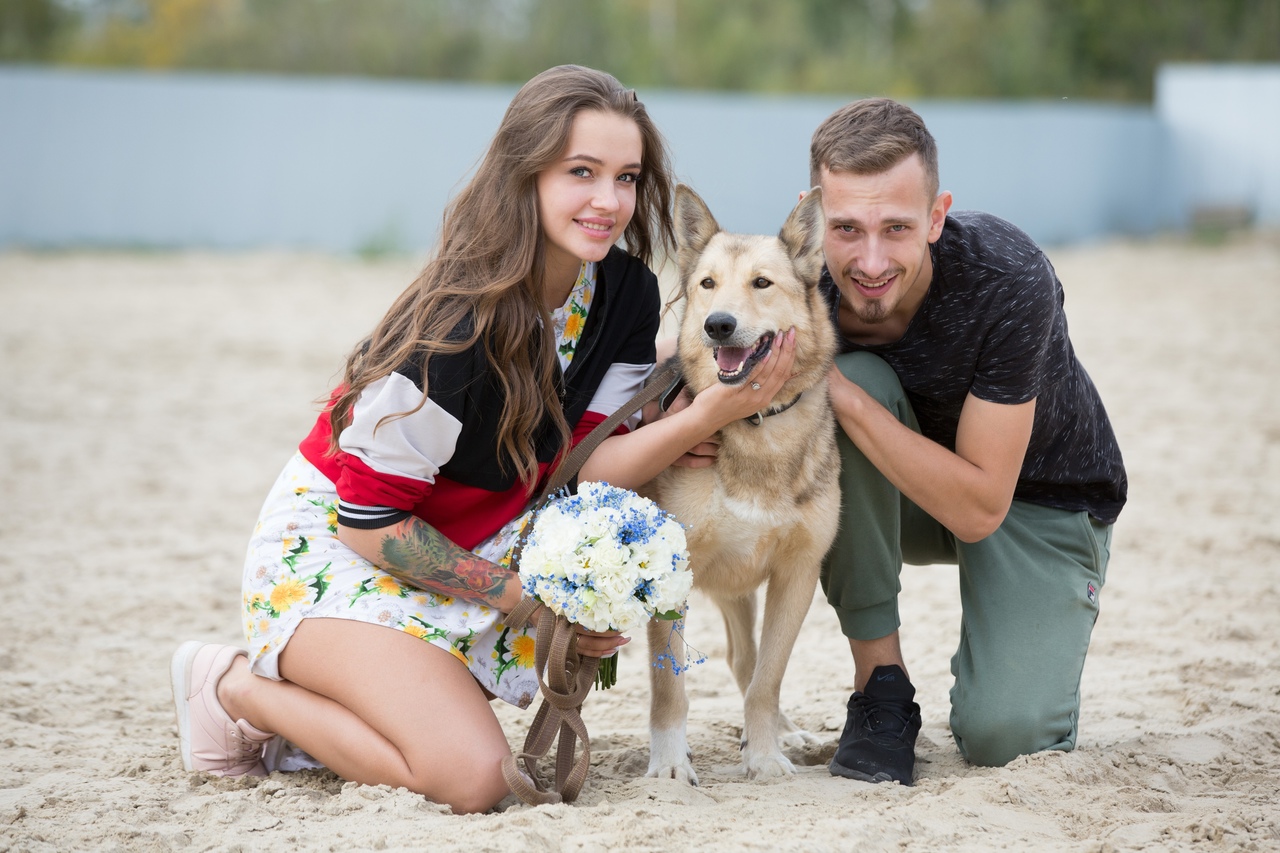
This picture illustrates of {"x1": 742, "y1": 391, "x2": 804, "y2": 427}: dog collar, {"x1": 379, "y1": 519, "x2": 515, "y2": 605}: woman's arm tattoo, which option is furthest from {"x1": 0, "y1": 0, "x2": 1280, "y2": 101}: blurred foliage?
{"x1": 379, "y1": 519, "x2": 515, "y2": 605}: woman's arm tattoo

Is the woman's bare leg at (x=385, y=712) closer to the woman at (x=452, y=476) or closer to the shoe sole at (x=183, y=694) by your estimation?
Answer: the woman at (x=452, y=476)

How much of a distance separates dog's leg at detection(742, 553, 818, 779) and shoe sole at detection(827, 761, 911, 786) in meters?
0.11

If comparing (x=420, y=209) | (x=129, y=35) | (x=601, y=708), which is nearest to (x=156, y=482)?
(x=601, y=708)

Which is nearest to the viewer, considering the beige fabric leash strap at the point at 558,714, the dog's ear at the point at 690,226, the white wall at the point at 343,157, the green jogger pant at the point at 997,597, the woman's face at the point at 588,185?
the beige fabric leash strap at the point at 558,714

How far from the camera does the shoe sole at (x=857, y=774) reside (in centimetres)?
295

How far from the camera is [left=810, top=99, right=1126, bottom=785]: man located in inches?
120

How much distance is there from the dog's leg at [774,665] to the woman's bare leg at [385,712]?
0.71 meters

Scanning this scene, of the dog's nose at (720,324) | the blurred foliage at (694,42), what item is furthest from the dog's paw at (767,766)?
the blurred foliage at (694,42)

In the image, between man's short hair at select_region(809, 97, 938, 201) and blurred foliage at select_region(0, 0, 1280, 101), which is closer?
man's short hair at select_region(809, 97, 938, 201)

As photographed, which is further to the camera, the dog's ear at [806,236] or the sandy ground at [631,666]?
the dog's ear at [806,236]

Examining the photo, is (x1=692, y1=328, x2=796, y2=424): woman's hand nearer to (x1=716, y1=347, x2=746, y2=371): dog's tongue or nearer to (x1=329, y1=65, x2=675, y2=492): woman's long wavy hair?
(x1=716, y1=347, x2=746, y2=371): dog's tongue

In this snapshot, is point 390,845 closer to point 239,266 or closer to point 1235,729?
point 1235,729

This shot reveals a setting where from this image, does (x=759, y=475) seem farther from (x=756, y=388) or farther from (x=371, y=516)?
(x=371, y=516)

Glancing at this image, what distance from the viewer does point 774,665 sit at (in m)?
3.13
